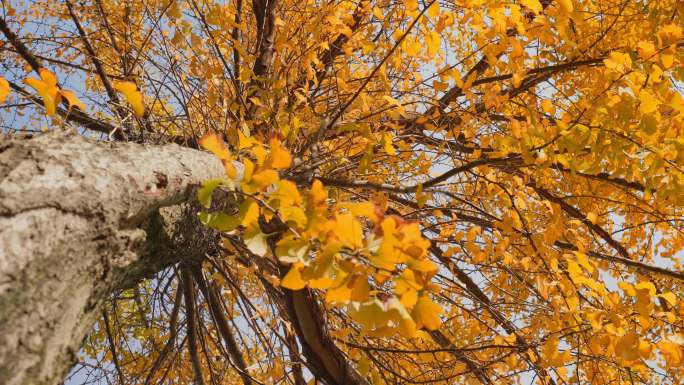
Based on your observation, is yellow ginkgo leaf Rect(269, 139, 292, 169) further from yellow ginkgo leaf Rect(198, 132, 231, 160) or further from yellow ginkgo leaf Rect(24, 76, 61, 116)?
yellow ginkgo leaf Rect(24, 76, 61, 116)

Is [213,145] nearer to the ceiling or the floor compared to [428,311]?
nearer to the ceiling

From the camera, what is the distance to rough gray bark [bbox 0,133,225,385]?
65 cm

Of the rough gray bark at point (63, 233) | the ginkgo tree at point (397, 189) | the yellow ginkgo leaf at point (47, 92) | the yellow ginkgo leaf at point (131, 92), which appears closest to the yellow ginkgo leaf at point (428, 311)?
the ginkgo tree at point (397, 189)

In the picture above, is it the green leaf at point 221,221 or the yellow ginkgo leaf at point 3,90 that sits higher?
the yellow ginkgo leaf at point 3,90

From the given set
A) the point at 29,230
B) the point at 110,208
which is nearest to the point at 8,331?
the point at 29,230

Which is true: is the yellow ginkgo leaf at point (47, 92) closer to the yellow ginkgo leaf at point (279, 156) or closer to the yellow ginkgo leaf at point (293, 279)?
the yellow ginkgo leaf at point (279, 156)

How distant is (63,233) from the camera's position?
744mm

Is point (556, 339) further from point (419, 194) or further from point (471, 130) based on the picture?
point (471, 130)

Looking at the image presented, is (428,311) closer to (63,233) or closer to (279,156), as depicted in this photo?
(279,156)

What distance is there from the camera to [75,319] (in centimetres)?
80

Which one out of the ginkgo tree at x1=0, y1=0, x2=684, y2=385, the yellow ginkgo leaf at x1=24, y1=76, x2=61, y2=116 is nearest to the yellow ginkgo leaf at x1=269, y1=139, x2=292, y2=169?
the ginkgo tree at x1=0, y1=0, x2=684, y2=385

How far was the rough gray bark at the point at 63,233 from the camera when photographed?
646 millimetres

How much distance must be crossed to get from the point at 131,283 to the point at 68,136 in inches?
19.2

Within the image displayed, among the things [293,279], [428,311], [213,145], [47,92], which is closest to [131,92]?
[47,92]
